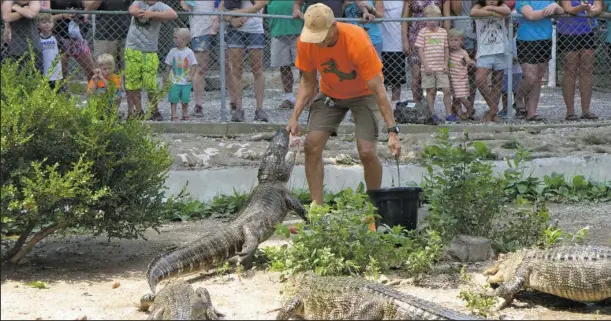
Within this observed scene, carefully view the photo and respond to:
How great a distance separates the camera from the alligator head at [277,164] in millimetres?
8758

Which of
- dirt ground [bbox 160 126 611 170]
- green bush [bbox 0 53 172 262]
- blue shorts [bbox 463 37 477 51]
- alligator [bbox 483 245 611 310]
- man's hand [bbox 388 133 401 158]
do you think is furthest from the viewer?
blue shorts [bbox 463 37 477 51]

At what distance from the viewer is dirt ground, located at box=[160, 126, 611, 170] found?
10.8 metres

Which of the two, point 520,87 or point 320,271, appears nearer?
point 320,271

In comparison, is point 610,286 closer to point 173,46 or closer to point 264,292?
point 264,292

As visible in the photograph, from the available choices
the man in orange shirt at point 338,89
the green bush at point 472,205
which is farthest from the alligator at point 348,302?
the man in orange shirt at point 338,89

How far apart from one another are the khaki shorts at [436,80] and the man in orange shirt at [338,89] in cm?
399

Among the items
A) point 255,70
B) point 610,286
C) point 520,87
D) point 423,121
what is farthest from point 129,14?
point 610,286

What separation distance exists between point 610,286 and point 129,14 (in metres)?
7.25

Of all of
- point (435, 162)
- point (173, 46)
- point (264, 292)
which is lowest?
point (264, 292)

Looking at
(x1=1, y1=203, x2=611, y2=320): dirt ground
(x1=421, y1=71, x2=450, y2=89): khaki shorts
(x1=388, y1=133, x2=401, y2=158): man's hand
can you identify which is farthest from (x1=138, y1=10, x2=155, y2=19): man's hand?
(x1=388, y1=133, x2=401, y2=158): man's hand

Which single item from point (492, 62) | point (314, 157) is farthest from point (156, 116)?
point (314, 157)

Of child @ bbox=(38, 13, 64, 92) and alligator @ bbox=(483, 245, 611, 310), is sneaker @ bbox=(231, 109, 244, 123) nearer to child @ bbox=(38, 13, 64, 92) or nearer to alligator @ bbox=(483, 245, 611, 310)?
child @ bbox=(38, 13, 64, 92)

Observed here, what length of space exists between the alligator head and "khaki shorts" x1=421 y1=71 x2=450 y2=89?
3.60 meters

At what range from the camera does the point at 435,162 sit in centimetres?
748
